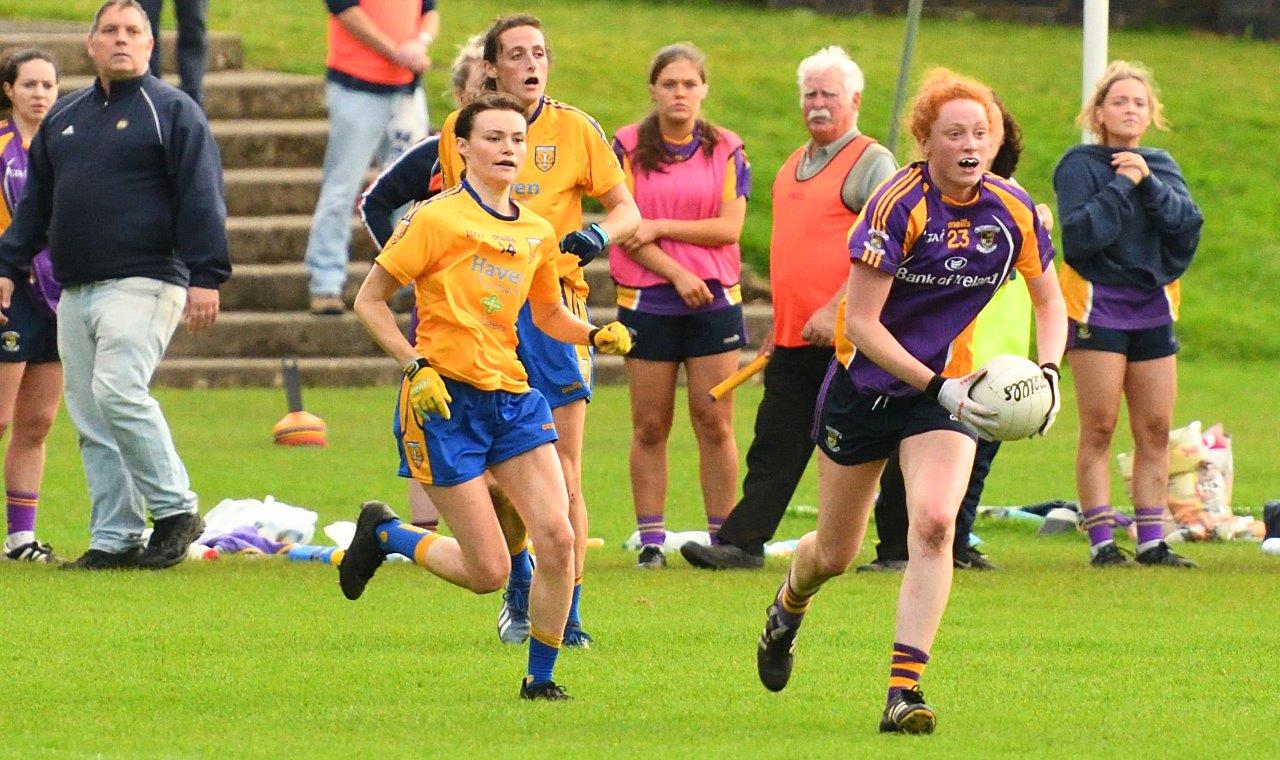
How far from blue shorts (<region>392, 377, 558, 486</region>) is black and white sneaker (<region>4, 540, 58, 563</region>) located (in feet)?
11.8

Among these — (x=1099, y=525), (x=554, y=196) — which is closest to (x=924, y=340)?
(x=554, y=196)

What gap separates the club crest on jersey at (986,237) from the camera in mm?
6793

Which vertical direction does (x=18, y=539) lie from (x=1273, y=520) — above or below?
below

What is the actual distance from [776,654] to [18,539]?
4461 millimetres

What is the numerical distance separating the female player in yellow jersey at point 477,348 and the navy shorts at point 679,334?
3025mm

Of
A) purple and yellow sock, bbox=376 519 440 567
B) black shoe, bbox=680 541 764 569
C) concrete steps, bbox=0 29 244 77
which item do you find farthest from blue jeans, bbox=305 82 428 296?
purple and yellow sock, bbox=376 519 440 567

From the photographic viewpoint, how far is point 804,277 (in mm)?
10141

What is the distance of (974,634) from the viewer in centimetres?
848

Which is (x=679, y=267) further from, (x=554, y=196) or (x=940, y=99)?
(x=940, y=99)

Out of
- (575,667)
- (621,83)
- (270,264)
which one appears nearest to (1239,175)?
(621,83)

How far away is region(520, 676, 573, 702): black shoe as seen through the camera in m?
7.02

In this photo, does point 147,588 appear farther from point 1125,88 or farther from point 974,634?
point 1125,88

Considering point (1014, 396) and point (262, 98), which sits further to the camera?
point (262, 98)

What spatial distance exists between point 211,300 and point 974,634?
3.52 m
